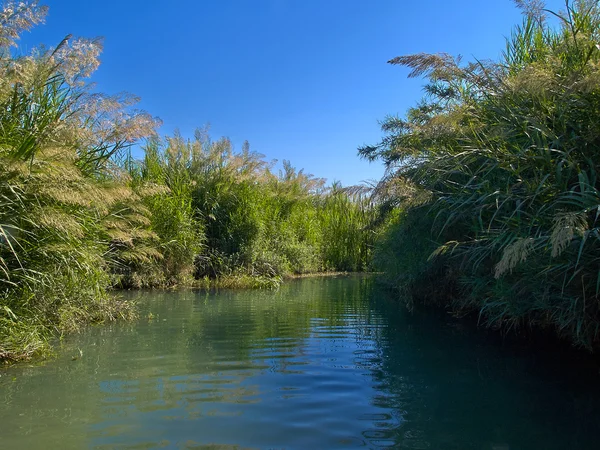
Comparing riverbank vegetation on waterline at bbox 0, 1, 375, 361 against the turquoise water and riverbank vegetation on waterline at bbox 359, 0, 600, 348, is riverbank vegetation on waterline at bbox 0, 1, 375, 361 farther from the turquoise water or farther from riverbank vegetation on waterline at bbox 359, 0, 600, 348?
riverbank vegetation on waterline at bbox 359, 0, 600, 348

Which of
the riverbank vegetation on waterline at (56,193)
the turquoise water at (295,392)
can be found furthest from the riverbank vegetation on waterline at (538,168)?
the riverbank vegetation on waterline at (56,193)

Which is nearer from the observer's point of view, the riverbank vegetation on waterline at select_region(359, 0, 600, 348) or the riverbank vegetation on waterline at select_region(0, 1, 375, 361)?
the riverbank vegetation on waterline at select_region(359, 0, 600, 348)

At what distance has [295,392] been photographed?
3781 mm

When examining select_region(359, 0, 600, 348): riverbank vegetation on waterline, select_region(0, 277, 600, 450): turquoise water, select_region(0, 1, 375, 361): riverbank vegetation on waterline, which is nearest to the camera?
select_region(0, 277, 600, 450): turquoise water

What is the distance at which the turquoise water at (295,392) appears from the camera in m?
3.00

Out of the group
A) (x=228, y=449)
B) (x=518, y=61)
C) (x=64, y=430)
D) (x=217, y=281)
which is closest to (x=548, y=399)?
(x=228, y=449)

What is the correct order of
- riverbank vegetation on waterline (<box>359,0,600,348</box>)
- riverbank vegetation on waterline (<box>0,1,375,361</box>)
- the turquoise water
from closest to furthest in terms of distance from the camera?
1. the turquoise water
2. riverbank vegetation on waterline (<box>359,0,600,348</box>)
3. riverbank vegetation on waterline (<box>0,1,375,361</box>)

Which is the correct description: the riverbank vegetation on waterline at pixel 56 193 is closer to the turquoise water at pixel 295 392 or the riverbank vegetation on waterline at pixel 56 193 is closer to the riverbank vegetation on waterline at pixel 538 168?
the turquoise water at pixel 295 392

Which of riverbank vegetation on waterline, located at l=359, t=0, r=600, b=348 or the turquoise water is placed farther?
riverbank vegetation on waterline, located at l=359, t=0, r=600, b=348

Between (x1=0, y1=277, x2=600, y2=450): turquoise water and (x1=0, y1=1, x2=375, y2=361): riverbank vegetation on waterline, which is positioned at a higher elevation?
(x1=0, y1=1, x2=375, y2=361): riverbank vegetation on waterline

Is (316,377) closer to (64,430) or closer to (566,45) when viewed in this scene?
(64,430)

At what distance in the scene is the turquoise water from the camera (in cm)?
300

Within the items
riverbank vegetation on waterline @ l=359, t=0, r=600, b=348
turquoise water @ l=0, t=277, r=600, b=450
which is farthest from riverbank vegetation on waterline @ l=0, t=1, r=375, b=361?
riverbank vegetation on waterline @ l=359, t=0, r=600, b=348

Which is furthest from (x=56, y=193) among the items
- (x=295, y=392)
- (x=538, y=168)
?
(x=538, y=168)
